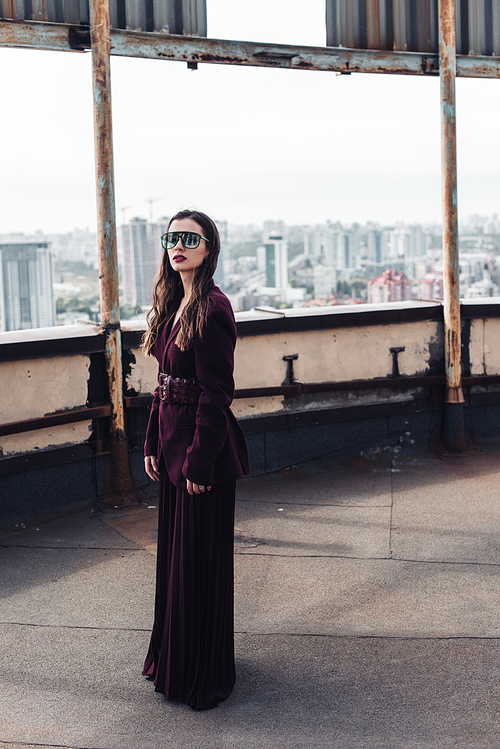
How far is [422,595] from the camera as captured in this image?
436cm

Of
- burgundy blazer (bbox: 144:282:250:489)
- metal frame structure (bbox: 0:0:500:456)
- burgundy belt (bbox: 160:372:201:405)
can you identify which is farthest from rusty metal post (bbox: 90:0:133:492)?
burgundy belt (bbox: 160:372:201:405)

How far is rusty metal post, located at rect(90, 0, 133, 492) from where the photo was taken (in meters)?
5.74

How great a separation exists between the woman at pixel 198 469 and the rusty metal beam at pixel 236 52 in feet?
10.1

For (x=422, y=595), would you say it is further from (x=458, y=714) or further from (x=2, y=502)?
(x=2, y=502)

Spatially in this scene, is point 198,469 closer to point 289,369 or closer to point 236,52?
point 289,369

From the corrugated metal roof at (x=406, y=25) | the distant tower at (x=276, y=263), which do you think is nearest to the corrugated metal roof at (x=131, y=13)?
the corrugated metal roof at (x=406, y=25)

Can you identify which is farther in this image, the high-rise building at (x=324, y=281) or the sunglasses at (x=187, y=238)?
the high-rise building at (x=324, y=281)

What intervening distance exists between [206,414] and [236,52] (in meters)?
4.18

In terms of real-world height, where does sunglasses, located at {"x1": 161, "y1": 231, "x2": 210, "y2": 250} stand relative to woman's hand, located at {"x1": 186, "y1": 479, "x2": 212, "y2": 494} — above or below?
above

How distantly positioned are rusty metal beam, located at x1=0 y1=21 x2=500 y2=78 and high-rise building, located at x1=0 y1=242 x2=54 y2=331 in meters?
1.56

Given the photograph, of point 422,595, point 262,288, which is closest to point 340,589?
point 422,595

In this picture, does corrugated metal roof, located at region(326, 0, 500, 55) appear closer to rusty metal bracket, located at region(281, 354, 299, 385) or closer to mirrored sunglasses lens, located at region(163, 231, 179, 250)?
rusty metal bracket, located at region(281, 354, 299, 385)

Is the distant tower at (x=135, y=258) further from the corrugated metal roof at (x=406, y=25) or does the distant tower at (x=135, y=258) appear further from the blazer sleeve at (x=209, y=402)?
the blazer sleeve at (x=209, y=402)

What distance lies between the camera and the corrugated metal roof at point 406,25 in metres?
6.83
